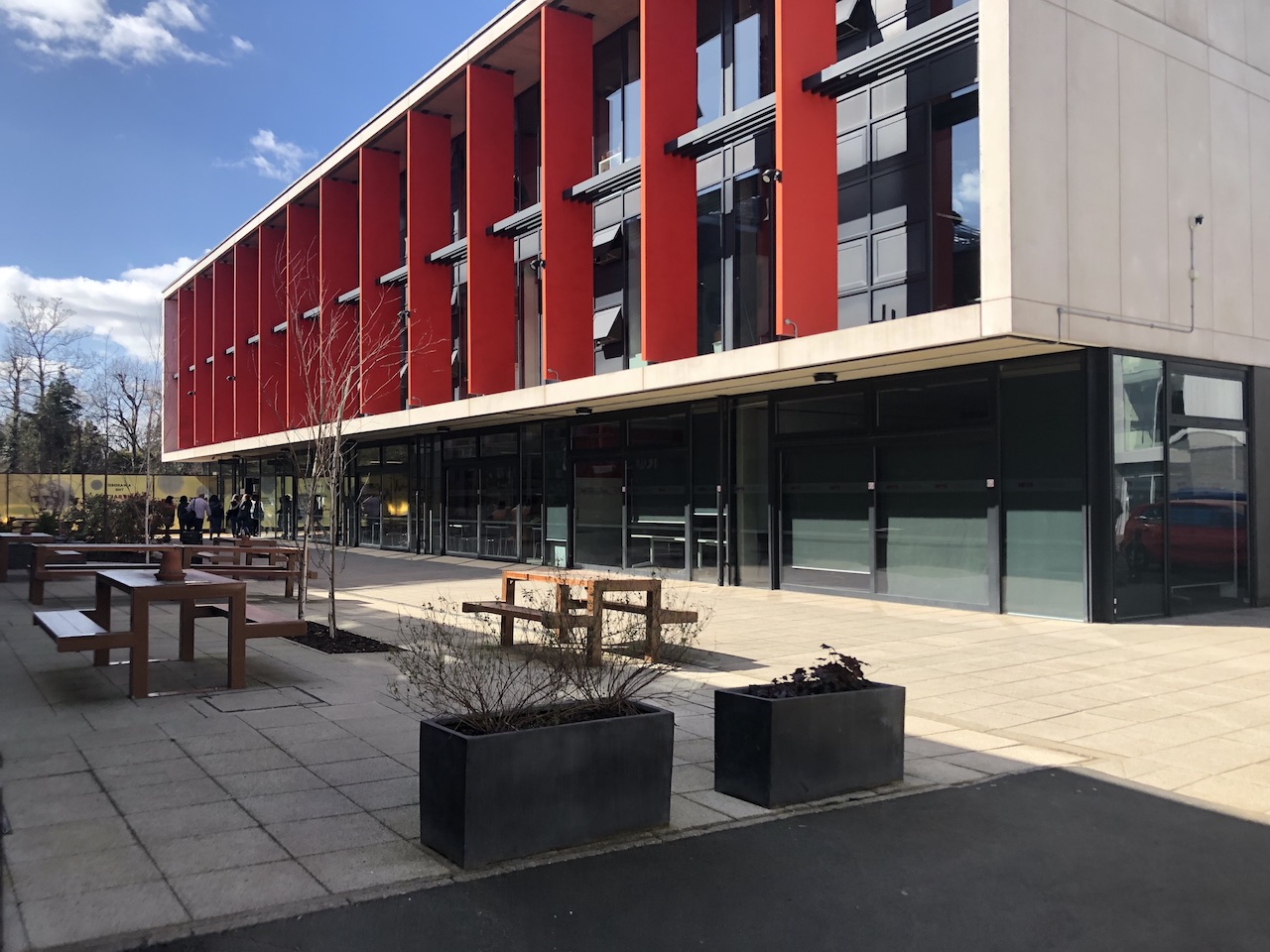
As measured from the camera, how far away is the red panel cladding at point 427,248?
26.0 m

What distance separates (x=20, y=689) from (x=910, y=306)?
1217cm

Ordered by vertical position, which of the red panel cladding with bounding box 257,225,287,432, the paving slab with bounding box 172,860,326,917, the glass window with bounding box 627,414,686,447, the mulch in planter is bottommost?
the paving slab with bounding box 172,860,326,917

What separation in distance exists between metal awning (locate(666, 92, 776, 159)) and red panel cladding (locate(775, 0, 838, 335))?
817mm

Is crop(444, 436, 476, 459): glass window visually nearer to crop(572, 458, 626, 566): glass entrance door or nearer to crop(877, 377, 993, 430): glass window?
crop(572, 458, 626, 566): glass entrance door

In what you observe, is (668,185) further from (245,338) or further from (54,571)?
(245,338)

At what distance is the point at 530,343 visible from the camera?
978 inches

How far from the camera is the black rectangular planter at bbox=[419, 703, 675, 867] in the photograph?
4.33m

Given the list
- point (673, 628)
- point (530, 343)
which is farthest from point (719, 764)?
point (530, 343)

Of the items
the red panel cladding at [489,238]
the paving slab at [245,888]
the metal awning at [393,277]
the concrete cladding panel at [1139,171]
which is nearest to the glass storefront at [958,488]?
the concrete cladding panel at [1139,171]

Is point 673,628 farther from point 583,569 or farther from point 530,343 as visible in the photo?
point 530,343

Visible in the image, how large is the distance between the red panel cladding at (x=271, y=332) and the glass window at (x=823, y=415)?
23627 millimetres

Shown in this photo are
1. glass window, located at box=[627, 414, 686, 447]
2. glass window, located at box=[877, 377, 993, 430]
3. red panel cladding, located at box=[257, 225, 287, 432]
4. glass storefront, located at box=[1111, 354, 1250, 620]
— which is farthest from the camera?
red panel cladding, located at box=[257, 225, 287, 432]

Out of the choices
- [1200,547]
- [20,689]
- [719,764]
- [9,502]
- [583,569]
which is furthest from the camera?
[9,502]

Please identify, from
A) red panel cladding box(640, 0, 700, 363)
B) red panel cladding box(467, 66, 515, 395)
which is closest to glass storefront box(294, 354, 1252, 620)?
red panel cladding box(640, 0, 700, 363)
